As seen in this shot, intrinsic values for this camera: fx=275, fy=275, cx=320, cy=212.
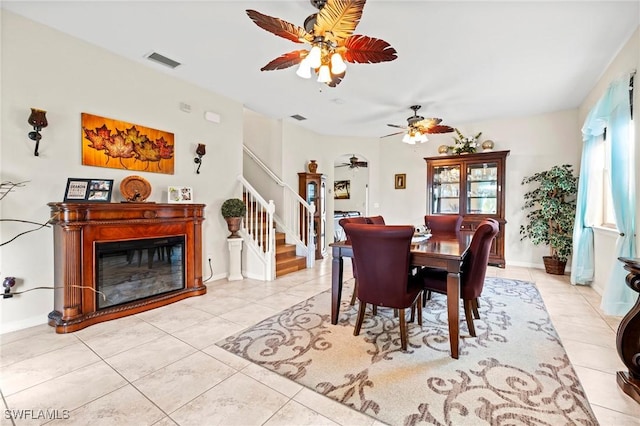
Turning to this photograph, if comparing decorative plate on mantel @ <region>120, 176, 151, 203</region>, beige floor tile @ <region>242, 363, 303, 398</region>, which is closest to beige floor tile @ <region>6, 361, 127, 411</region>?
beige floor tile @ <region>242, 363, 303, 398</region>

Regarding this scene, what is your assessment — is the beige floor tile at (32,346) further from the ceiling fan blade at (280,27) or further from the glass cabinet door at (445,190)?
the glass cabinet door at (445,190)

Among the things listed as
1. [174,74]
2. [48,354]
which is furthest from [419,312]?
[174,74]

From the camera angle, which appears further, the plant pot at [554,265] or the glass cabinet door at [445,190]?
the glass cabinet door at [445,190]

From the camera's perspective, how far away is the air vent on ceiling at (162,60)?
307 cm

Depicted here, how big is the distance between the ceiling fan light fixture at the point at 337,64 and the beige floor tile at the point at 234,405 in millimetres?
2299

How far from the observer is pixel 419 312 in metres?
2.62

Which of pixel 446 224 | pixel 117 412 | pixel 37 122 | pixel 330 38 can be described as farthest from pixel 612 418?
pixel 37 122

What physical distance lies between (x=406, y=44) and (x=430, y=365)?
9.53ft

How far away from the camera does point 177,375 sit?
1849mm

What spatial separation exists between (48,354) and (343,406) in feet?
7.43

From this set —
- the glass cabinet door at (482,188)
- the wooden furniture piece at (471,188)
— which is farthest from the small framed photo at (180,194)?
the glass cabinet door at (482,188)

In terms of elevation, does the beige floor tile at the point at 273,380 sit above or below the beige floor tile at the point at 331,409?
below

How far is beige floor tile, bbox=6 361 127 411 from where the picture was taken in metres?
1.57

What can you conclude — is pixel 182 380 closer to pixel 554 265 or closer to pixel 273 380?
pixel 273 380
